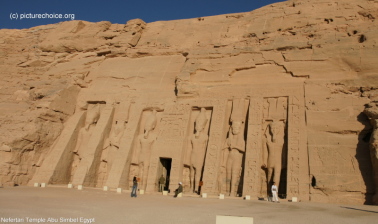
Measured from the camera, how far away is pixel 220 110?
43.5 ft

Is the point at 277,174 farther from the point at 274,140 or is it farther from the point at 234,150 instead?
the point at 234,150

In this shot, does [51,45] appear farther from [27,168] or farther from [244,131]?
[244,131]

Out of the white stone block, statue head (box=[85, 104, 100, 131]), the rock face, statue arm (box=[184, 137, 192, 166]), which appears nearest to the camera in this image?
the white stone block

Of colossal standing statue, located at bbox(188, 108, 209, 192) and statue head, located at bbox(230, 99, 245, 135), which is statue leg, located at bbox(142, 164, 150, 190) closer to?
colossal standing statue, located at bbox(188, 108, 209, 192)

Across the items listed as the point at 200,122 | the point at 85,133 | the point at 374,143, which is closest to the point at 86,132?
the point at 85,133

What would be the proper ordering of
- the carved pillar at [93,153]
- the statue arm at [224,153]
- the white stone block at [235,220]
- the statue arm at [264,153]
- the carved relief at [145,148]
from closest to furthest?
1. the white stone block at [235,220]
2. the statue arm at [264,153]
3. the statue arm at [224,153]
4. the carved pillar at [93,153]
5. the carved relief at [145,148]

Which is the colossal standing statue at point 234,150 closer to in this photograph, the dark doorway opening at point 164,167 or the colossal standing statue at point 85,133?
the dark doorway opening at point 164,167

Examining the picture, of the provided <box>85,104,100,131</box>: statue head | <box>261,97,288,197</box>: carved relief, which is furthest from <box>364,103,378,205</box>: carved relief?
<box>85,104,100,131</box>: statue head

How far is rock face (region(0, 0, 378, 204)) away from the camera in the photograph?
11125mm

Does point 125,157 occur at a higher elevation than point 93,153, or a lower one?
lower

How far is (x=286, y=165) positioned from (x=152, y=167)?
4.79 metres

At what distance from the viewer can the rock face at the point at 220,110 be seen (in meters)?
11.1

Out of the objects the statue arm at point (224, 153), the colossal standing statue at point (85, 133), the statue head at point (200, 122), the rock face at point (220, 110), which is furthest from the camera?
the colossal standing statue at point (85, 133)

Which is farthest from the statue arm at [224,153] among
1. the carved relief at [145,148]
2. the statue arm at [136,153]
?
the statue arm at [136,153]
